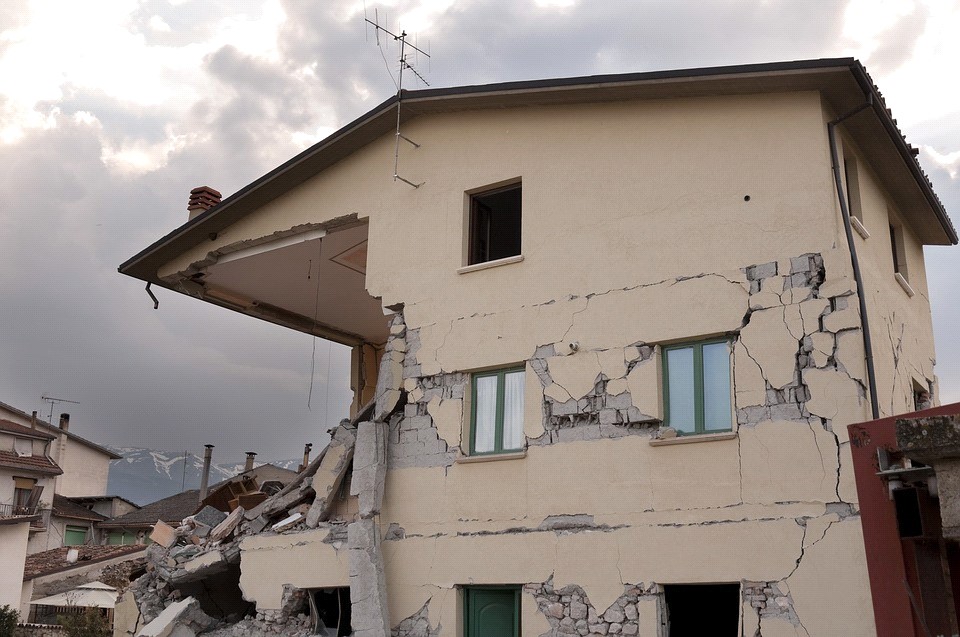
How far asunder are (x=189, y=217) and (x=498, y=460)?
9.45m

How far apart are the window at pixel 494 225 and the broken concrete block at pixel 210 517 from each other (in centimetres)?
721

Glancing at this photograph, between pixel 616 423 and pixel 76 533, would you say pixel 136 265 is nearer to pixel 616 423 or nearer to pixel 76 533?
pixel 616 423

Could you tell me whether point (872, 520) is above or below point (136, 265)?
below

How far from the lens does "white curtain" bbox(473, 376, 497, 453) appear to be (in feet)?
42.7

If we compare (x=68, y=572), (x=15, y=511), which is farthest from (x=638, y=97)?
(x=15, y=511)

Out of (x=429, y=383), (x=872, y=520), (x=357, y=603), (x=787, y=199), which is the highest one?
(x=787, y=199)

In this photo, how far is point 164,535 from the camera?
1633cm

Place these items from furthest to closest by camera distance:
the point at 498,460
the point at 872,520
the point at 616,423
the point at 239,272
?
1. the point at 239,272
2. the point at 498,460
3. the point at 616,423
4. the point at 872,520

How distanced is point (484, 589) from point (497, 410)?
2.48 metres

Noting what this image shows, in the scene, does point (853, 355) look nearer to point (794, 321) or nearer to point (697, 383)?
point (794, 321)

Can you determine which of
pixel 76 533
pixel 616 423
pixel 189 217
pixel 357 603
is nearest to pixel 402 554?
pixel 357 603

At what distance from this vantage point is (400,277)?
14484mm

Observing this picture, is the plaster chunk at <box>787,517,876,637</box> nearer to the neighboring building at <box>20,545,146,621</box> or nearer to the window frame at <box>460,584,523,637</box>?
the window frame at <box>460,584,523,637</box>

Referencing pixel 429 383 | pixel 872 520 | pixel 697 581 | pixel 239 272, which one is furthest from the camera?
pixel 239 272
